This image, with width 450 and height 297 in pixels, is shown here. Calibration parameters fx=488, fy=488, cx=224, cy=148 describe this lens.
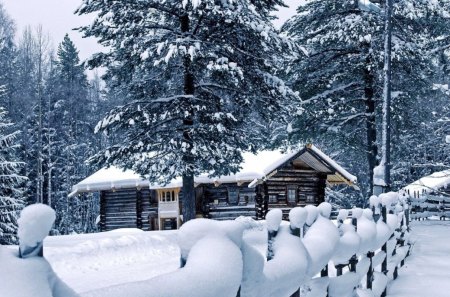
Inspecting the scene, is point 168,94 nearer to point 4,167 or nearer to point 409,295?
point 409,295

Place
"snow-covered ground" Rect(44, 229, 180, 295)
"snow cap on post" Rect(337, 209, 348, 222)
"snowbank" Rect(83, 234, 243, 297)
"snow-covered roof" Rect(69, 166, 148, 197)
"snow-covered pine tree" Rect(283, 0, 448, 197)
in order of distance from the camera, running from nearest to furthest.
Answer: "snowbank" Rect(83, 234, 243, 297), "snow cap on post" Rect(337, 209, 348, 222), "snow-covered ground" Rect(44, 229, 180, 295), "snow-covered pine tree" Rect(283, 0, 448, 197), "snow-covered roof" Rect(69, 166, 148, 197)

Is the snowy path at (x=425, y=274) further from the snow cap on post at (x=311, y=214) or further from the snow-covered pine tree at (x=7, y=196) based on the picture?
the snow-covered pine tree at (x=7, y=196)

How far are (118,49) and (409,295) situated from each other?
394 inches

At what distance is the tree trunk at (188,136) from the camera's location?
41.3 ft

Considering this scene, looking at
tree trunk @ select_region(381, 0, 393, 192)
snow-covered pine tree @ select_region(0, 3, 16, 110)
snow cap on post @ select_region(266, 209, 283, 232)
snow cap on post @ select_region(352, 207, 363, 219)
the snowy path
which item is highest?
snow-covered pine tree @ select_region(0, 3, 16, 110)

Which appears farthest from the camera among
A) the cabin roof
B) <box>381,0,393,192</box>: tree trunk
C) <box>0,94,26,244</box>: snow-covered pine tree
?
<box>0,94,26,244</box>: snow-covered pine tree

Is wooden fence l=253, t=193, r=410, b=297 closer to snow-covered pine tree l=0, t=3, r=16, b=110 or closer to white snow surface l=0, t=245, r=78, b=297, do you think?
white snow surface l=0, t=245, r=78, b=297

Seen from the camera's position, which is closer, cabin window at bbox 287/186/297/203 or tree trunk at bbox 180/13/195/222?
tree trunk at bbox 180/13/195/222

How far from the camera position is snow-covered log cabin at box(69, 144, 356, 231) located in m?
22.1

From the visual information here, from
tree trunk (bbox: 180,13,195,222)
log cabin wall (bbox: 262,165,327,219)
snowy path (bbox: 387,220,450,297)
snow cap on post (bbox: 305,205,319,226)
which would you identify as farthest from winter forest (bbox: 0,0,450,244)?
snow cap on post (bbox: 305,205,319,226)

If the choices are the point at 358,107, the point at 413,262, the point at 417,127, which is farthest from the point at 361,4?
the point at 413,262

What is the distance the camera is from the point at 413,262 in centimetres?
922

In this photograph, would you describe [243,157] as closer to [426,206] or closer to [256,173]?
[256,173]

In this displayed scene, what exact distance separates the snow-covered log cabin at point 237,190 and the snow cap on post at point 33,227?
1978cm
